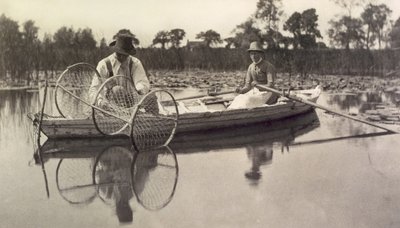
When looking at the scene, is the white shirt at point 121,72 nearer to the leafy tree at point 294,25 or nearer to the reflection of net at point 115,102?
the reflection of net at point 115,102

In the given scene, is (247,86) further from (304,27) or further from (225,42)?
(304,27)

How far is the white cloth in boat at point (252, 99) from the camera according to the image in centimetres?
317

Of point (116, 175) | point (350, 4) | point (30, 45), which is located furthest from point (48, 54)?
point (350, 4)

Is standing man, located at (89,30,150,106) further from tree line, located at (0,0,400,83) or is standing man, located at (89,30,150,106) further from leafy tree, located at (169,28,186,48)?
leafy tree, located at (169,28,186,48)

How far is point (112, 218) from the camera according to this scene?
1.71 metres

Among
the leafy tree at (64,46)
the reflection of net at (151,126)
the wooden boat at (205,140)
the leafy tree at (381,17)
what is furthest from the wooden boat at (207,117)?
the leafy tree at (381,17)

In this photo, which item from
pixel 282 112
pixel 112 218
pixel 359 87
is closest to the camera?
pixel 112 218

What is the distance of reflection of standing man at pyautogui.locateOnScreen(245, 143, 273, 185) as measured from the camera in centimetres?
215

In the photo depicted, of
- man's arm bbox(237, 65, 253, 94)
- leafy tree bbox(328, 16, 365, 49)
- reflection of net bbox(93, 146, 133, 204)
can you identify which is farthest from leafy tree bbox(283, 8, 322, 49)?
reflection of net bbox(93, 146, 133, 204)

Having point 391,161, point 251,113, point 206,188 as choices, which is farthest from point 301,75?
point 206,188

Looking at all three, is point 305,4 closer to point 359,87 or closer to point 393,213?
point 393,213

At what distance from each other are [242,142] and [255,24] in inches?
25.2

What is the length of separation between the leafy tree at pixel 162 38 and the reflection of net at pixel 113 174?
1.82ft

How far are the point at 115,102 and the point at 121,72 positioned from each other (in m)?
0.16
